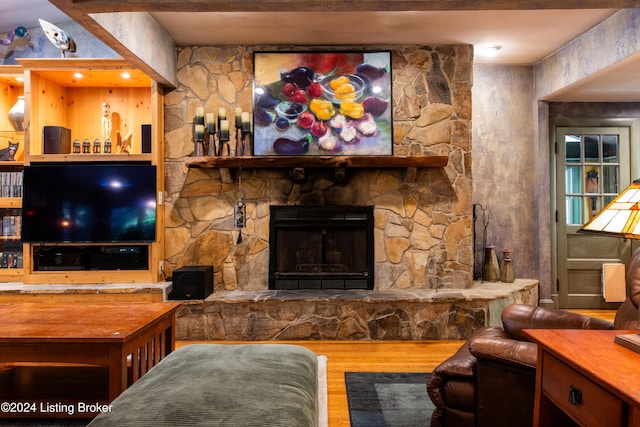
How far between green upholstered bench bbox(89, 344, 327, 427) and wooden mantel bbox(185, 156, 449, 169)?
2.09 m

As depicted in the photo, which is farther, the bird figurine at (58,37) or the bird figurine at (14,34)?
the bird figurine at (14,34)

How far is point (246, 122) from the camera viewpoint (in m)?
3.84

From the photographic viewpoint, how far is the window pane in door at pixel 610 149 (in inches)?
179

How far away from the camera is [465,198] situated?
397 centimetres

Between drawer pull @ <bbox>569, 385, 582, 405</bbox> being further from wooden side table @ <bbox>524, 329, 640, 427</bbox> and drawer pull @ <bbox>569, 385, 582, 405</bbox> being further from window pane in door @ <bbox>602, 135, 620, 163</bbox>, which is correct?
window pane in door @ <bbox>602, 135, 620, 163</bbox>

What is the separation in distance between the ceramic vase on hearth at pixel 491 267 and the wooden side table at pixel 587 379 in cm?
276

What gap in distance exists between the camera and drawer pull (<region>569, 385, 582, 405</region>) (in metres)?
1.21

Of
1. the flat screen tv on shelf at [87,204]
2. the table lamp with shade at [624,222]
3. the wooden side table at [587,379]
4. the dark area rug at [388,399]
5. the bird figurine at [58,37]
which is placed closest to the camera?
the wooden side table at [587,379]

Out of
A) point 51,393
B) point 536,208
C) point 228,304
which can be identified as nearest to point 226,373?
point 51,393

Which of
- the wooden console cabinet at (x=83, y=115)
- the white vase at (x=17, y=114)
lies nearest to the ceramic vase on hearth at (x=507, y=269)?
the wooden console cabinet at (x=83, y=115)

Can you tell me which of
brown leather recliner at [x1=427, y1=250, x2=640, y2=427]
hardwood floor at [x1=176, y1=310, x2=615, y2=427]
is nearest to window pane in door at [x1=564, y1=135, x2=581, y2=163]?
hardwood floor at [x1=176, y1=310, x2=615, y2=427]

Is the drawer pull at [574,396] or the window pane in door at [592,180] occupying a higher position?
the window pane in door at [592,180]

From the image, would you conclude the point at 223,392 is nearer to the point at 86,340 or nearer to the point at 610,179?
the point at 86,340

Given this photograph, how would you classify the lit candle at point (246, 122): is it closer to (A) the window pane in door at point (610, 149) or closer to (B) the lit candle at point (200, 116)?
(B) the lit candle at point (200, 116)
